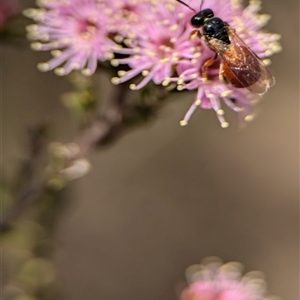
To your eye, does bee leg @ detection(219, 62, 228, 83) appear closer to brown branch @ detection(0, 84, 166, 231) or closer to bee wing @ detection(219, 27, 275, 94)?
bee wing @ detection(219, 27, 275, 94)

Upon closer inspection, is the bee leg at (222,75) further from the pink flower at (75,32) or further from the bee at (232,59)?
the pink flower at (75,32)

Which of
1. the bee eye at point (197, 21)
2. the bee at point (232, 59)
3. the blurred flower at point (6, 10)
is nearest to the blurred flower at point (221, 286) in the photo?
the bee at point (232, 59)

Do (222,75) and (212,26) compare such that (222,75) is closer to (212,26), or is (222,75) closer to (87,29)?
(212,26)

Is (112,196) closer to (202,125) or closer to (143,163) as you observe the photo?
(143,163)

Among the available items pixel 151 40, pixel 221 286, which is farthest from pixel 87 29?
pixel 221 286

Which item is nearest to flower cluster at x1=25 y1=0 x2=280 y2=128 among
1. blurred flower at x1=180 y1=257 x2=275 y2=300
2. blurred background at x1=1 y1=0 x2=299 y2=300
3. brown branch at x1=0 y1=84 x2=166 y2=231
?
brown branch at x1=0 y1=84 x2=166 y2=231

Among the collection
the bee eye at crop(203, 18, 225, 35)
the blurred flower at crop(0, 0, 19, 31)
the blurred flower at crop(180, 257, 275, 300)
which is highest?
the blurred flower at crop(0, 0, 19, 31)

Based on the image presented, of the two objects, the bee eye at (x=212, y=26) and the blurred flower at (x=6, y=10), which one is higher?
the blurred flower at (x=6, y=10)
